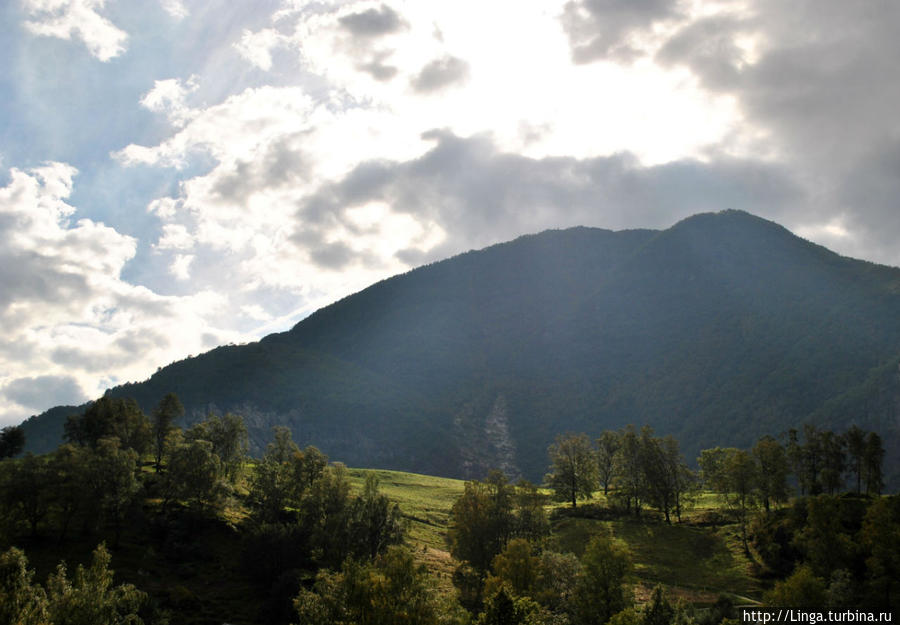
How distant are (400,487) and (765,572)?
341 ft

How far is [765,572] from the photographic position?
77562 millimetres

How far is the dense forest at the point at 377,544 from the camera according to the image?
48000 millimetres

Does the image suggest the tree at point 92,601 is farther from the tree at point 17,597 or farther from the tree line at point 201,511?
the tree line at point 201,511

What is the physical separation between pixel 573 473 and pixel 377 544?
61.5 metres

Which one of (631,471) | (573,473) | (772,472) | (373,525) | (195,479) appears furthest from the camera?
(573,473)

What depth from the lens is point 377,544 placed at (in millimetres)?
74625

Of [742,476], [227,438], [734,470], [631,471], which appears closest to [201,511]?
[227,438]

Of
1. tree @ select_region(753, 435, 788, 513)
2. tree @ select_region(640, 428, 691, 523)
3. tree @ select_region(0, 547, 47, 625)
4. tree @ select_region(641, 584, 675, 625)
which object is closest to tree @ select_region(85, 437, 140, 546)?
tree @ select_region(0, 547, 47, 625)

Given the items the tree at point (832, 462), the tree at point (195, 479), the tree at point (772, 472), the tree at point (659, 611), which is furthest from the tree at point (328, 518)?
the tree at point (832, 462)

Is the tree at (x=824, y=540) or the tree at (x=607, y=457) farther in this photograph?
the tree at (x=607, y=457)

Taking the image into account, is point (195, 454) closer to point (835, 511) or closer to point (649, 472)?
point (649, 472)

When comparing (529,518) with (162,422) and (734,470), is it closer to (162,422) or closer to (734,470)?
(734,470)

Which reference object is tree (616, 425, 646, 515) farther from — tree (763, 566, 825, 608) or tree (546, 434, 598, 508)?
tree (763, 566, 825, 608)

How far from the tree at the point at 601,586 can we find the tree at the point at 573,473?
61740 mm
